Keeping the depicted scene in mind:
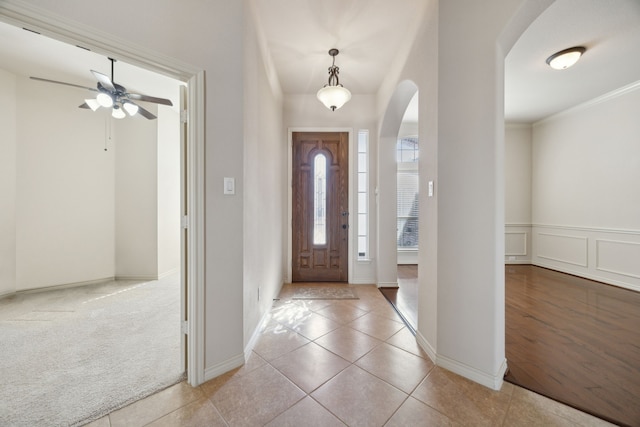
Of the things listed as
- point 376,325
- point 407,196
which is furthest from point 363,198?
point 376,325

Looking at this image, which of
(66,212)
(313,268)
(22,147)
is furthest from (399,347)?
(22,147)

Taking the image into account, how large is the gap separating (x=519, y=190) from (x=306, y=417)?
19.8ft

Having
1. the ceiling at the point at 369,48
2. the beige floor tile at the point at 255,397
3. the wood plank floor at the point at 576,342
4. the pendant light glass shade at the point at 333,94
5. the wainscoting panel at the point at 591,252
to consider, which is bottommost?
the beige floor tile at the point at 255,397

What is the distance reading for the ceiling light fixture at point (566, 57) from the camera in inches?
105

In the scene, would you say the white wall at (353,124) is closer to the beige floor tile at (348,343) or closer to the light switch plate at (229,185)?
the beige floor tile at (348,343)

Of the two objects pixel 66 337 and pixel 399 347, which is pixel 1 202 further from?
pixel 399 347

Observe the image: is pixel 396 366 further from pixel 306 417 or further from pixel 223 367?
pixel 223 367

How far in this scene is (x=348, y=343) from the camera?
213 centimetres

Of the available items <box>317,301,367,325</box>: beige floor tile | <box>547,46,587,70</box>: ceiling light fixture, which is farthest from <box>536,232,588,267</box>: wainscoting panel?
<box>317,301,367,325</box>: beige floor tile

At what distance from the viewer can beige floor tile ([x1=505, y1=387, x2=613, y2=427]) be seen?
51.6 inches

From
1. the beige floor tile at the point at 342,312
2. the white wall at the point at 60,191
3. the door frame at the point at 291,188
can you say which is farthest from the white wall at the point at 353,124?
the white wall at the point at 60,191

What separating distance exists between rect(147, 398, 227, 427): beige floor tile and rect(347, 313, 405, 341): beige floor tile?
1.43 m

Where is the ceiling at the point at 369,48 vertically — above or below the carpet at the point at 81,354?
above

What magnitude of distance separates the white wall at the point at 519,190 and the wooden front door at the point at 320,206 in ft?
12.8
